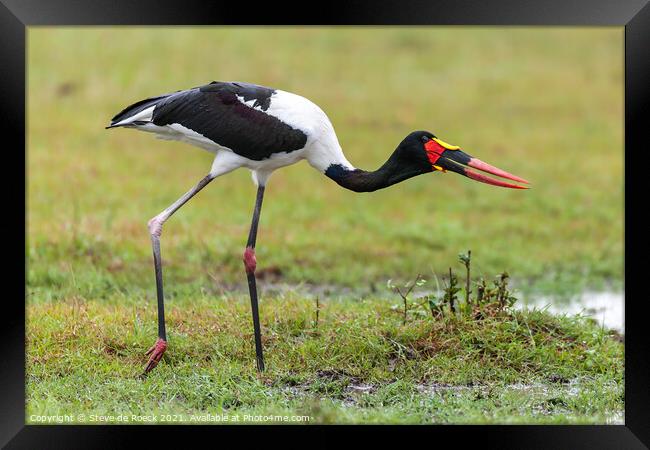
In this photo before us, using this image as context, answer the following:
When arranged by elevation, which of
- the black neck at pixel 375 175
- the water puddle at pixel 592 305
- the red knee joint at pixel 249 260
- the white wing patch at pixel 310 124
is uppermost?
the white wing patch at pixel 310 124

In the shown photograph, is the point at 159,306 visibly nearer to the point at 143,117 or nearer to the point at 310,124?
the point at 143,117

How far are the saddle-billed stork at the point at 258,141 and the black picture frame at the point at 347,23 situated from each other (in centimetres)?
85

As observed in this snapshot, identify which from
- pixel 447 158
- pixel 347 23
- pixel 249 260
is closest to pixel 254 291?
pixel 249 260

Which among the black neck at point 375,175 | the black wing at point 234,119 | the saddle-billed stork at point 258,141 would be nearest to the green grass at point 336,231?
the saddle-billed stork at point 258,141

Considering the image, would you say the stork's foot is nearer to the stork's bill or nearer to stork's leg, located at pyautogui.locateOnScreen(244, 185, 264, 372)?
stork's leg, located at pyautogui.locateOnScreen(244, 185, 264, 372)

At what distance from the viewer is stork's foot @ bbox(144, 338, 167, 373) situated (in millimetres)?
6465

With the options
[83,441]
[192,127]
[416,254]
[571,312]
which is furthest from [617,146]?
[83,441]

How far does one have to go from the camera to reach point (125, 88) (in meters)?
14.1

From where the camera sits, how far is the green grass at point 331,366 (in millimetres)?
6043

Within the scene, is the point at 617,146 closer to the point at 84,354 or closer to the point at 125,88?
the point at 125,88

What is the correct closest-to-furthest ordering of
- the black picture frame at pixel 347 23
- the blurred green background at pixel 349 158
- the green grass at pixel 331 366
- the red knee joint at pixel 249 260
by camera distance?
the black picture frame at pixel 347 23, the green grass at pixel 331 366, the red knee joint at pixel 249 260, the blurred green background at pixel 349 158

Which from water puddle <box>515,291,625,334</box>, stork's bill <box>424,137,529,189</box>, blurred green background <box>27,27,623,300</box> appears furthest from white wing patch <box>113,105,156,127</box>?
water puddle <box>515,291,625,334</box>

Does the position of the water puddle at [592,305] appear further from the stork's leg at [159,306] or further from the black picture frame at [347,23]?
the stork's leg at [159,306]

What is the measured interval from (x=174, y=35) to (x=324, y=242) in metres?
6.90
